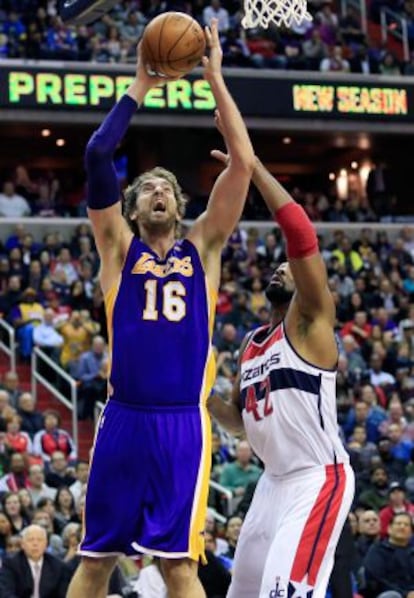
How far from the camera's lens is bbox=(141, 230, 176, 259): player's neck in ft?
22.1

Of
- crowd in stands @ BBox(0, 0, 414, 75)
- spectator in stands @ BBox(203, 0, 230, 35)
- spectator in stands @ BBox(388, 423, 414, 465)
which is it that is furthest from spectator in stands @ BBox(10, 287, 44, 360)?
spectator in stands @ BBox(203, 0, 230, 35)

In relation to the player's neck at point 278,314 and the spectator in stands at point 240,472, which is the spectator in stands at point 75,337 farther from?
the player's neck at point 278,314

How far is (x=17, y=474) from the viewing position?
586 inches

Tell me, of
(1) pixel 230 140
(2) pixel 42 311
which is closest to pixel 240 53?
(2) pixel 42 311

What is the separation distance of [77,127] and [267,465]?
21578mm

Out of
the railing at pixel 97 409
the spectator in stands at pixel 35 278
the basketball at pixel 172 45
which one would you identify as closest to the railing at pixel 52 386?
the railing at pixel 97 409

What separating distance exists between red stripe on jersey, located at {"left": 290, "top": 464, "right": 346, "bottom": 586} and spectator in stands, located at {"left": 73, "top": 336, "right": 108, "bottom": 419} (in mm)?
11479

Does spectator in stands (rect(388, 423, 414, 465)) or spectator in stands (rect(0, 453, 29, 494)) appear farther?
spectator in stands (rect(388, 423, 414, 465))

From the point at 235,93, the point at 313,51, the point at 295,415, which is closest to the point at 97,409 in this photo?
the point at 235,93

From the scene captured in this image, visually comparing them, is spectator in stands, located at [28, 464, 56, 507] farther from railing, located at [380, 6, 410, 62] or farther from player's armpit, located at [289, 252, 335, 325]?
railing, located at [380, 6, 410, 62]

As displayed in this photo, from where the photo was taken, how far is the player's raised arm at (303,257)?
6.81m

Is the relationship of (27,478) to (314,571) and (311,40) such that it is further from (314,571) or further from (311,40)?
(311,40)

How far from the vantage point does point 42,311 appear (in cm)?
1983

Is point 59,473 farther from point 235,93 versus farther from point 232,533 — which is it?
point 235,93
